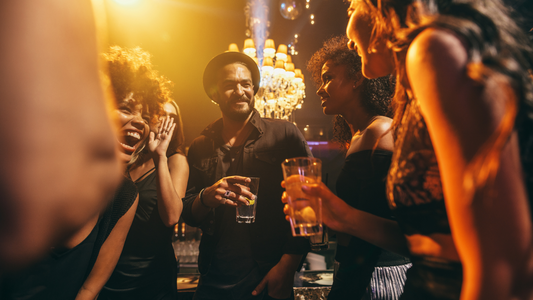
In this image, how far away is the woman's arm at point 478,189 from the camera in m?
0.44

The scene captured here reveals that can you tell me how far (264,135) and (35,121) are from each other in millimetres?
2022

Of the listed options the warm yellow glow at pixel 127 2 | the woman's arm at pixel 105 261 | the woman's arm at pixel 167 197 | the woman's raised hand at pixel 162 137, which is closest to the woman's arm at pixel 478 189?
the woman's arm at pixel 105 261

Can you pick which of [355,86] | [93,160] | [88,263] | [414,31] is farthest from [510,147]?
[355,86]

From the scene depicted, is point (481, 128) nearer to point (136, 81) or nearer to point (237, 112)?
point (237, 112)

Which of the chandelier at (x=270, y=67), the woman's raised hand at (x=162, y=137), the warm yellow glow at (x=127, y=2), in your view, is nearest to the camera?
the woman's raised hand at (x=162, y=137)

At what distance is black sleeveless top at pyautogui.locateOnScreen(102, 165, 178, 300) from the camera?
5.65ft

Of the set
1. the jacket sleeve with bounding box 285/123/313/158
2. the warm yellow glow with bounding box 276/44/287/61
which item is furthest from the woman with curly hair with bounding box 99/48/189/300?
the warm yellow glow with bounding box 276/44/287/61

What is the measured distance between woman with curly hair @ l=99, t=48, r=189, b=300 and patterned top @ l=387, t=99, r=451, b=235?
1.66 m

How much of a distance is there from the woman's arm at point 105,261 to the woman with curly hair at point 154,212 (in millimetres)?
527

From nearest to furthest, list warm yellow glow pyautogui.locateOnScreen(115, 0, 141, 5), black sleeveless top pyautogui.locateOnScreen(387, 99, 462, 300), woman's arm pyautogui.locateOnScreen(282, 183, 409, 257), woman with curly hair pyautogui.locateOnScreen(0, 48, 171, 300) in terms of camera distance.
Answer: black sleeveless top pyautogui.locateOnScreen(387, 99, 462, 300) → woman with curly hair pyautogui.locateOnScreen(0, 48, 171, 300) → woman's arm pyautogui.locateOnScreen(282, 183, 409, 257) → warm yellow glow pyautogui.locateOnScreen(115, 0, 141, 5)

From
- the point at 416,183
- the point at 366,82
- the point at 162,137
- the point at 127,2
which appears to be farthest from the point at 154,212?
the point at 127,2

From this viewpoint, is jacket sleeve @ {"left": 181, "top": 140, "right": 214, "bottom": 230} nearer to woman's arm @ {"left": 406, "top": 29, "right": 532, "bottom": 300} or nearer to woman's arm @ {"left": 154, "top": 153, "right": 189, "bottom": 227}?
woman's arm @ {"left": 154, "top": 153, "right": 189, "bottom": 227}

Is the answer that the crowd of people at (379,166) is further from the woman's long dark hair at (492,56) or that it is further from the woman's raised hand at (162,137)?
the woman's raised hand at (162,137)

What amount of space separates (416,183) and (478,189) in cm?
35
